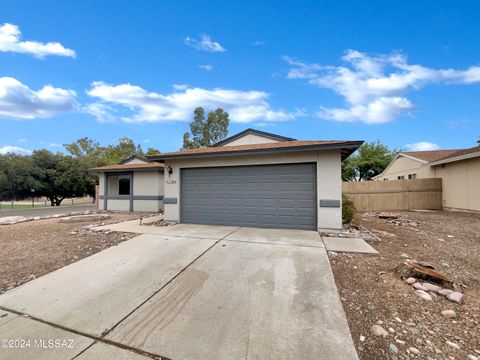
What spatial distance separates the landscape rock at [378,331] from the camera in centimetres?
232

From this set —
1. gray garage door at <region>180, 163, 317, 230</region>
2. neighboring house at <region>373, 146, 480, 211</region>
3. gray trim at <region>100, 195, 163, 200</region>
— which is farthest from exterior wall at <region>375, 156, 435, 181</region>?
gray trim at <region>100, 195, 163, 200</region>

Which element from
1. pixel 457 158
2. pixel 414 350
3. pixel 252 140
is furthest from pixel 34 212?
pixel 457 158

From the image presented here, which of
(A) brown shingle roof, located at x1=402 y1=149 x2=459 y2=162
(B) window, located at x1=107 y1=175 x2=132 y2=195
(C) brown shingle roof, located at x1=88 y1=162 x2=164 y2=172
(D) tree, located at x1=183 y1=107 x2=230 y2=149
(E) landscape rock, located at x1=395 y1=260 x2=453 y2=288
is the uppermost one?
(D) tree, located at x1=183 y1=107 x2=230 y2=149

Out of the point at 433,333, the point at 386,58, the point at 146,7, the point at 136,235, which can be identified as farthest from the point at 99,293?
the point at 386,58

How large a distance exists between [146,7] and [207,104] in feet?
67.2

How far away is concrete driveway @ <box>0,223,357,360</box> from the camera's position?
2.17 m

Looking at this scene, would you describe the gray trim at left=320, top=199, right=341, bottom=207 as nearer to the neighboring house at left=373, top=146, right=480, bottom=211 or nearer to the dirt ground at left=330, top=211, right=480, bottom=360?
the dirt ground at left=330, top=211, right=480, bottom=360

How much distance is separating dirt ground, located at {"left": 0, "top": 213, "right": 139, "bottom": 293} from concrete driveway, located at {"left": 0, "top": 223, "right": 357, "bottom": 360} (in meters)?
0.43

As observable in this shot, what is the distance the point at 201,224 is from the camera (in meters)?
7.92

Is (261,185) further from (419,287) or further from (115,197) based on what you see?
(115,197)

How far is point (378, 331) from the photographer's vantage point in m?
2.36

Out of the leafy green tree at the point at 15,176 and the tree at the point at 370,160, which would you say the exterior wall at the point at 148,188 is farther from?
the tree at the point at 370,160

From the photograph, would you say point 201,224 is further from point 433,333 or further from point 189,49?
point 189,49

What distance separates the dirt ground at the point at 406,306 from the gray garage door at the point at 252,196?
7.44 feet
